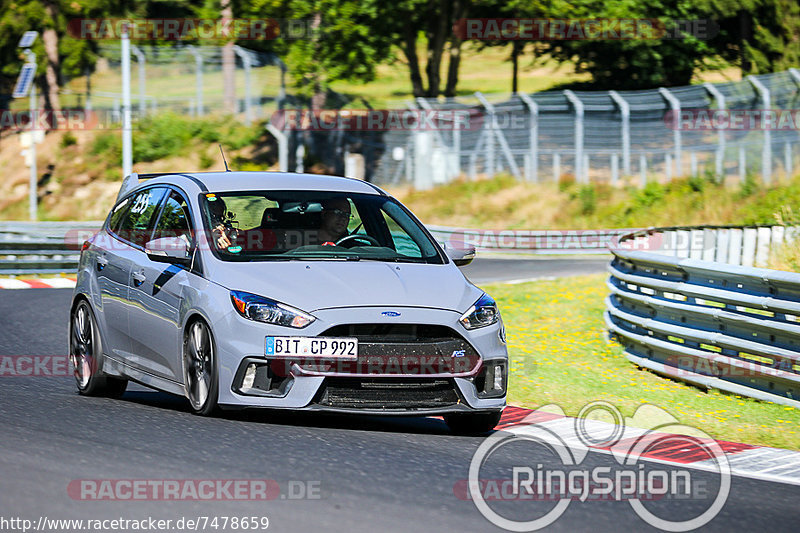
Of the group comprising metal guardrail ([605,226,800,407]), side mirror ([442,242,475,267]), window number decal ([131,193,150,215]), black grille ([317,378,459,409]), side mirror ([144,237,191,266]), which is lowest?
metal guardrail ([605,226,800,407])

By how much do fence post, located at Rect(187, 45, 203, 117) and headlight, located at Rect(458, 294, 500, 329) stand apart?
122 ft

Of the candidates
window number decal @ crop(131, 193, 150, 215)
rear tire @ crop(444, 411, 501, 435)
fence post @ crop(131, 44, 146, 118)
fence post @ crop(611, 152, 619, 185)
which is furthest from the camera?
fence post @ crop(131, 44, 146, 118)

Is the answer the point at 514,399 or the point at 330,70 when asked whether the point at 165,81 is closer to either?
the point at 330,70

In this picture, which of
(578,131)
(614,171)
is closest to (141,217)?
(578,131)

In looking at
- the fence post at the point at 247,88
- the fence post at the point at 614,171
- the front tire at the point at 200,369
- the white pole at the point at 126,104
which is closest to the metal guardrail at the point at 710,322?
the front tire at the point at 200,369

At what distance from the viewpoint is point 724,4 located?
55.3 metres

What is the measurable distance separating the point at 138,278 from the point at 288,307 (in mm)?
1733

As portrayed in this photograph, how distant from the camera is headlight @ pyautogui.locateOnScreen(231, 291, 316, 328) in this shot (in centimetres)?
787

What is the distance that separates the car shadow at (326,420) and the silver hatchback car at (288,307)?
0.63 feet

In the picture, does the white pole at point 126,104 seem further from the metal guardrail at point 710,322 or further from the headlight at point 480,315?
the headlight at point 480,315

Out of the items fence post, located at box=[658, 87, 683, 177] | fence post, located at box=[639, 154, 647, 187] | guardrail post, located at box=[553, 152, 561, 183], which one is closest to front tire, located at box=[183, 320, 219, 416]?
fence post, located at box=[658, 87, 683, 177]

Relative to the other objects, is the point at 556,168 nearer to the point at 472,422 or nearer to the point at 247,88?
the point at 247,88

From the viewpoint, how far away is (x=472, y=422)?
8539 millimetres

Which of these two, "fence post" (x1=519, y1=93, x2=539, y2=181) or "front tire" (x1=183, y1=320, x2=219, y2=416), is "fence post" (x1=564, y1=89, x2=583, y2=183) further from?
"front tire" (x1=183, y1=320, x2=219, y2=416)
